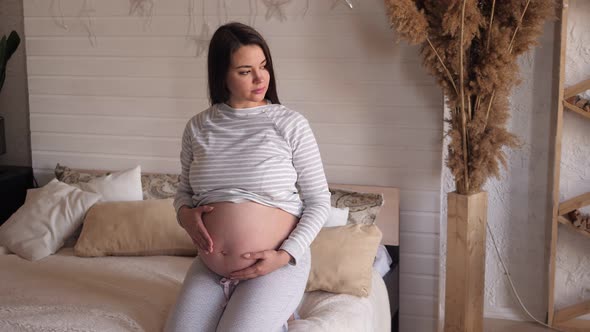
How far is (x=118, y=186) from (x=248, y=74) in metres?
1.41

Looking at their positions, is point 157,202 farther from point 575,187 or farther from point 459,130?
point 575,187

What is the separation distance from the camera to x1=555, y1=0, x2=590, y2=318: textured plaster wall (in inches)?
112

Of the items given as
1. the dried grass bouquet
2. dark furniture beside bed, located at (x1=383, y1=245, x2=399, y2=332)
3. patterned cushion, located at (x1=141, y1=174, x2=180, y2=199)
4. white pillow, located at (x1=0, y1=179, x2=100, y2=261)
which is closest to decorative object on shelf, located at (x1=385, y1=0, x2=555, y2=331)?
the dried grass bouquet

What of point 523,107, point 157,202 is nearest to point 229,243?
point 157,202

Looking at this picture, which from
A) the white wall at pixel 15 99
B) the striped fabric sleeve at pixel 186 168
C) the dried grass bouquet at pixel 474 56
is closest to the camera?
the striped fabric sleeve at pixel 186 168

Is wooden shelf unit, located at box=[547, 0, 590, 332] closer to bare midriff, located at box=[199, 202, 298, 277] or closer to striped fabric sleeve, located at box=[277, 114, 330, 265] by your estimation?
striped fabric sleeve, located at box=[277, 114, 330, 265]

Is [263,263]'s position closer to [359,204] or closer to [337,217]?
[337,217]

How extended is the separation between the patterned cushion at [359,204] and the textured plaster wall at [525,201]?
42 centimetres

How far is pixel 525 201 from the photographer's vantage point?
9.86 feet

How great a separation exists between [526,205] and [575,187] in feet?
0.72

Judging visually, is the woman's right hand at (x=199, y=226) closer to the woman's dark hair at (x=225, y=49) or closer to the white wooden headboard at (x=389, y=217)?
the woman's dark hair at (x=225, y=49)

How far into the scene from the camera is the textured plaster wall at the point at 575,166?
2.84 metres

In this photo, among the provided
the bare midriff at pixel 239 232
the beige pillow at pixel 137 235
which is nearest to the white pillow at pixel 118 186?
the beige pillow at pixel 137 235

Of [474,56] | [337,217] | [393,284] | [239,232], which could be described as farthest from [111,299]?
[474,56]
